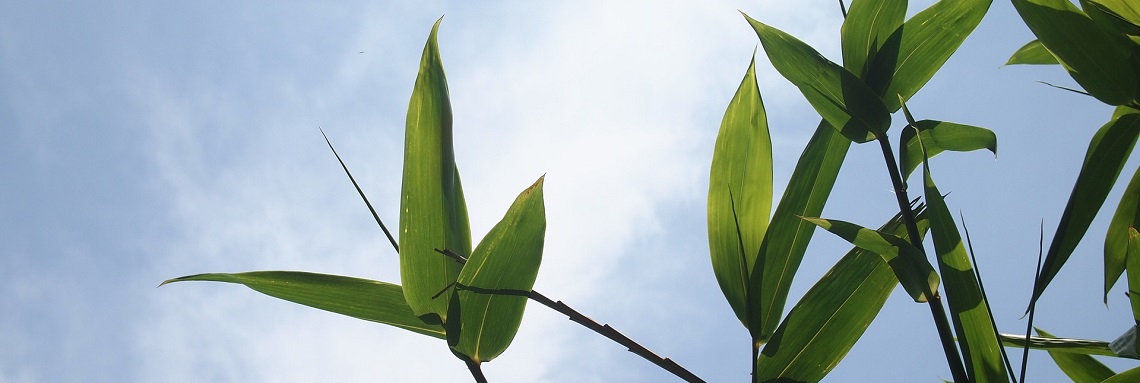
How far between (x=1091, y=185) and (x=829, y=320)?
19 cm

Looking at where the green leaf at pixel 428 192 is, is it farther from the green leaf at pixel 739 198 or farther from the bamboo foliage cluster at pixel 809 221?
the green leaf at pixel 739 198

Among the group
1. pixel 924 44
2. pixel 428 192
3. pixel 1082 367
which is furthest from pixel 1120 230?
pixel 428 192

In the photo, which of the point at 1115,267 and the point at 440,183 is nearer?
the point at 440,183

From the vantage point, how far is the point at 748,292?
50 cm

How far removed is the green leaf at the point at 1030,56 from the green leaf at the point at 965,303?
1.17 feet

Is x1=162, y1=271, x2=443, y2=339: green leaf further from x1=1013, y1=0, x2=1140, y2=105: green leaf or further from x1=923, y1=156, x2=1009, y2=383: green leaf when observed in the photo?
x1=1013, y1=0, x2=1140, y2=105: green leaf

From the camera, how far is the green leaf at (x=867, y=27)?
52cm

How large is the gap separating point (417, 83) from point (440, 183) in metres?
0.07

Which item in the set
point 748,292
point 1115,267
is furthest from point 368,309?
point 1115,267

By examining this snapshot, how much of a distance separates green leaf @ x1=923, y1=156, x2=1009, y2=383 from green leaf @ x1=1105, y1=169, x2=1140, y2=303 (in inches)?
8.4

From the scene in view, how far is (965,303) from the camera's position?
44 centimetres

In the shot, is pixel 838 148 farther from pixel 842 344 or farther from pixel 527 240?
pixel 527 240

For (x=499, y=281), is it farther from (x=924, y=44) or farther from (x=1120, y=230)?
(x=1120, y=230)

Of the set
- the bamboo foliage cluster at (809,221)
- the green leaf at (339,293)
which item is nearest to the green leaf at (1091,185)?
the bamboo foliage cluster at (809,221)
